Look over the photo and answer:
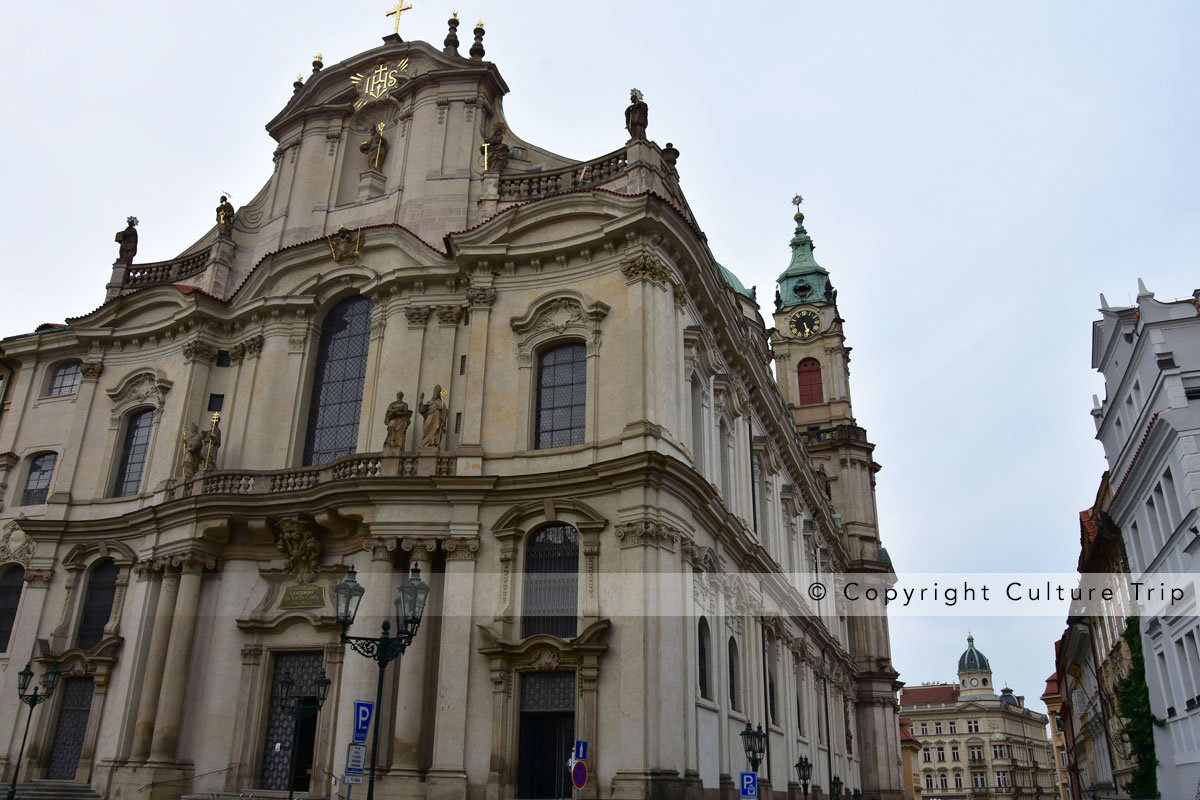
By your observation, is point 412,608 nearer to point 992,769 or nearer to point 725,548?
point 725,548

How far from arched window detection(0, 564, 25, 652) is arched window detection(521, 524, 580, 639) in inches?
628

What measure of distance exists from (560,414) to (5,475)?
18.6 meters

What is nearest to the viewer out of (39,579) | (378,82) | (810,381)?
(39,579)

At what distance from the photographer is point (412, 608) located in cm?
1442

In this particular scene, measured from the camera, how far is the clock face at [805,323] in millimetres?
58750

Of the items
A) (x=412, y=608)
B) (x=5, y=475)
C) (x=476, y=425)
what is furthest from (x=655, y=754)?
(x=5, y=475)

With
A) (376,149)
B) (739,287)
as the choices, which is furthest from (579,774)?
(739,287)

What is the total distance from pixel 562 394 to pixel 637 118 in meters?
7.72

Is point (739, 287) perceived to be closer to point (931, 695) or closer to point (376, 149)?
point (376, 149)

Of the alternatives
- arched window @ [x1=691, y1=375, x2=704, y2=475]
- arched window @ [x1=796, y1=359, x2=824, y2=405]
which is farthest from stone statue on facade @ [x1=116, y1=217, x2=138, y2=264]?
arched window @ [x1=796, y1=359, x2=824, y2=405]

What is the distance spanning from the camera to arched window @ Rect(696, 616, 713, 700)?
2186 cm

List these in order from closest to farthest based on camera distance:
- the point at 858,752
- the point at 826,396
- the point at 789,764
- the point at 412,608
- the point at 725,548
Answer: the point at 412,608
the point at 725,548
the point at 789,764
the point at 858,752
the point at 826,396

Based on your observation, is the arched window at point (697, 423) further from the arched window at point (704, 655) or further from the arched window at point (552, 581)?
the arched window at point (552, 581)

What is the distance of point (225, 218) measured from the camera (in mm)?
30203
